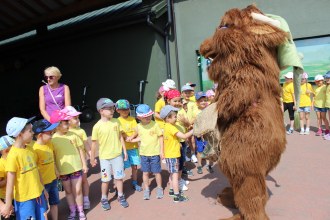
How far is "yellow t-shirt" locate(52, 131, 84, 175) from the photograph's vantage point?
3656 millimetres

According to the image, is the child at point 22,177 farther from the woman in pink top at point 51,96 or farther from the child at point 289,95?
the child at point 289,95

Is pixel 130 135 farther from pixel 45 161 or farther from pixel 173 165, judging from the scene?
pixel 45 161

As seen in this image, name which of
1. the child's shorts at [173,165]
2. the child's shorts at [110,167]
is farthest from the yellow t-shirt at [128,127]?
the child's shorts at [173,165]

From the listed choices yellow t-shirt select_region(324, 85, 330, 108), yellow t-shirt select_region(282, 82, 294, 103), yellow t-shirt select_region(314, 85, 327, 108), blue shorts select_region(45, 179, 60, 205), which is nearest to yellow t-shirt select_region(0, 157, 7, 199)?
blue shorts select_region(45, 179, 60, 205)

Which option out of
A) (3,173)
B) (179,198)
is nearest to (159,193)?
(179,198)

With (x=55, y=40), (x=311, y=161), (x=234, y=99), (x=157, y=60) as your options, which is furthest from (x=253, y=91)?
(x=55, y=40)

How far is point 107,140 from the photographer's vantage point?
4.08 metres

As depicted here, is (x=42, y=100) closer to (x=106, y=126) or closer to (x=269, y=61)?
(x=106, y=126)

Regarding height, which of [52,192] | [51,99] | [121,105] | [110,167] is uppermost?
[51,99]

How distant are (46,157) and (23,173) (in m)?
0.50

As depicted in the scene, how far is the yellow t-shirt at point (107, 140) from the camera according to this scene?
13.4 ft

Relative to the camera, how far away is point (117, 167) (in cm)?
410

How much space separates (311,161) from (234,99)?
3408 mm

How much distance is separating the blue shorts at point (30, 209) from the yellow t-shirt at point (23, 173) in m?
0.05
